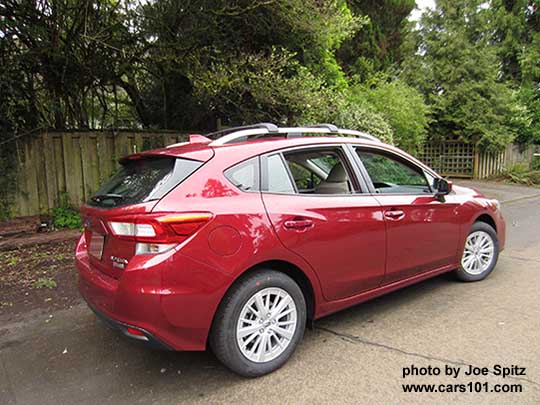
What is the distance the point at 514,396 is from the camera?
2330 millimetres

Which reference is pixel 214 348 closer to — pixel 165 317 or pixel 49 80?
pixel 165 317

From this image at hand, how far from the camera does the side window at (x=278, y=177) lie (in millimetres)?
2750

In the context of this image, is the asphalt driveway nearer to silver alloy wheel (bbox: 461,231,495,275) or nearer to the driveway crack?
the driveway crack

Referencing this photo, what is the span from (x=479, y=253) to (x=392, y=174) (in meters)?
1.38

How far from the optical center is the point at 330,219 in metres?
2.88

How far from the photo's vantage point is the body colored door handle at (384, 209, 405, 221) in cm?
324

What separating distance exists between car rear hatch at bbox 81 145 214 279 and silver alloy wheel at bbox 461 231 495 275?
3140 mm

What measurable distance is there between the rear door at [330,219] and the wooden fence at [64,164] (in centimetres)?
485

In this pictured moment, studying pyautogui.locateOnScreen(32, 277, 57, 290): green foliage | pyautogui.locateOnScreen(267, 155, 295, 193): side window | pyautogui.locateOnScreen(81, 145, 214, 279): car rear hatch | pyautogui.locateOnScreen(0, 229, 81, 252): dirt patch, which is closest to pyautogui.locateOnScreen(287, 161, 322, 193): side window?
pyautogui.locateOnScreen(267, 155, 295, 193): side window

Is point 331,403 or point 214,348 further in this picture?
point 214,348

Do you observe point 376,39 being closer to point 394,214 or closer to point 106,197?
point 394,214

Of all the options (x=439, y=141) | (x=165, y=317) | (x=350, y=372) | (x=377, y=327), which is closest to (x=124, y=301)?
(x=165, y=317)

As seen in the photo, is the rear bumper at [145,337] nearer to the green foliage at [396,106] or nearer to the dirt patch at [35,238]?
the dirt patch at [35,238]

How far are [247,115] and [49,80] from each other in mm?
3422
